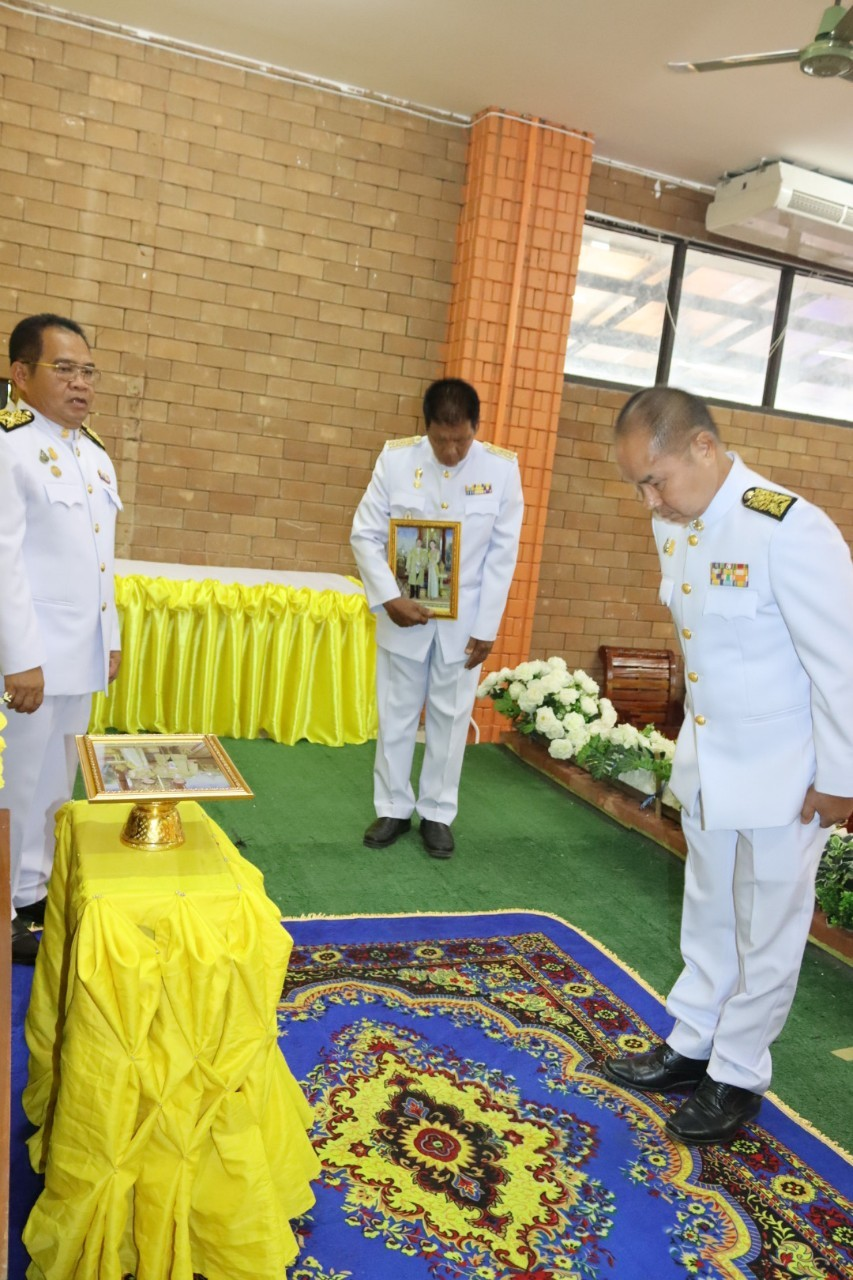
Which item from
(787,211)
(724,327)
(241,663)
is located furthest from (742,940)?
(724,327)

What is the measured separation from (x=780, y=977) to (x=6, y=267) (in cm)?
490

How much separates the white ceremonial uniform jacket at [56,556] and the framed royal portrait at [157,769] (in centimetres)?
57

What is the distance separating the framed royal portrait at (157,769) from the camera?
74.1 inches

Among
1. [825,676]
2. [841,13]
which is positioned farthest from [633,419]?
[841,13]

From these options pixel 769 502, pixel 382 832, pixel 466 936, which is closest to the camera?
pixel 769 502

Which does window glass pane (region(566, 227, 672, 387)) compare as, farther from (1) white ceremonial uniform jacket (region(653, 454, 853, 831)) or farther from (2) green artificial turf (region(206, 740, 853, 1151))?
(1) white ceremonial uniform jacket (region(653, 454, 853, 831))

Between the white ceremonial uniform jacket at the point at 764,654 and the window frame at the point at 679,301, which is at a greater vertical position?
the window frame at the point at 679,301

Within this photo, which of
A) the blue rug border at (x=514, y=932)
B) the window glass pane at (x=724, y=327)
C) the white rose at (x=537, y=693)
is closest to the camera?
the blue rug border at (x=514, y=932)

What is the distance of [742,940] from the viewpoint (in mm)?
2262

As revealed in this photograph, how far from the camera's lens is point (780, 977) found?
222cm

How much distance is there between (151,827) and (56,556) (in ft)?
3.68

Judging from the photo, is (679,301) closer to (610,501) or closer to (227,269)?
(610,501)

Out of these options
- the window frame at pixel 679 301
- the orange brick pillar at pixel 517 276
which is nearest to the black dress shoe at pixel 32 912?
the orange brick pillar at pixel 517 276

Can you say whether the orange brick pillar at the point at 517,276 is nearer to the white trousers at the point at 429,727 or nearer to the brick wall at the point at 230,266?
the brick wall at the point at 230,266
